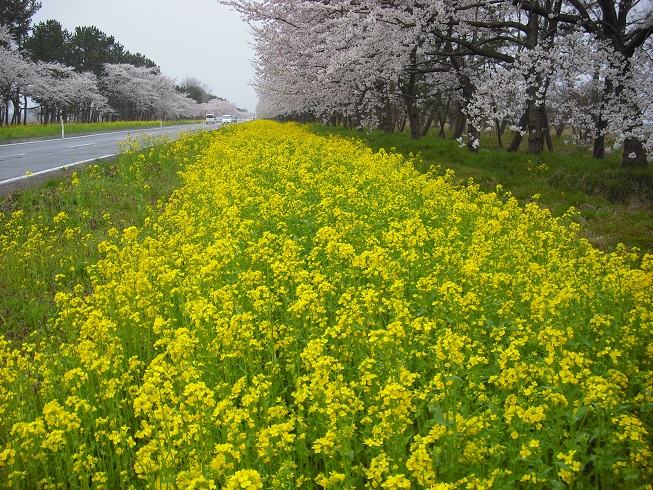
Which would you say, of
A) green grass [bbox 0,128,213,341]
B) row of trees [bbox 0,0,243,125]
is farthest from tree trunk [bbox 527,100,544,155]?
row of trees [bbox 0,0,243,125]

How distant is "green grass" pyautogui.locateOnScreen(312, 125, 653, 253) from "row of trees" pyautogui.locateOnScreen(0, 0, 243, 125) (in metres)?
32.8

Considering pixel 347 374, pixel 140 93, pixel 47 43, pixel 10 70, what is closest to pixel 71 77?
A: pixel 47 43

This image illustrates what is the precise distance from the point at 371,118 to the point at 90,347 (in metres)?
29.7

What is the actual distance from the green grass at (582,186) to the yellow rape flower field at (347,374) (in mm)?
2426

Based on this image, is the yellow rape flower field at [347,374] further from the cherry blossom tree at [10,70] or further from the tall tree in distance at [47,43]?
the tall tree in distance at [47,43]

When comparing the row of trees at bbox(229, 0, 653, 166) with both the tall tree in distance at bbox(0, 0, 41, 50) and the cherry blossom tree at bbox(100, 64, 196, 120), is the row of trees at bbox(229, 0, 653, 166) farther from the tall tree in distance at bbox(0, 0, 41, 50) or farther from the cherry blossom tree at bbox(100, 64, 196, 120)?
the cherry blossom tree at bbox(100, 64, 196, 120)

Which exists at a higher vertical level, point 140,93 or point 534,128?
point 140,93

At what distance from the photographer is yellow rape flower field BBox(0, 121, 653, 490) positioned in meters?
2.95

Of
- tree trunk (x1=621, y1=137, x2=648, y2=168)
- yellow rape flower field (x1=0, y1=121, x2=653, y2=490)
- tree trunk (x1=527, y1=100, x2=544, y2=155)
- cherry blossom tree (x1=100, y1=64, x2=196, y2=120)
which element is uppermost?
cherry blossom tree (x1=100, y1=64, x2=196, y2=120)

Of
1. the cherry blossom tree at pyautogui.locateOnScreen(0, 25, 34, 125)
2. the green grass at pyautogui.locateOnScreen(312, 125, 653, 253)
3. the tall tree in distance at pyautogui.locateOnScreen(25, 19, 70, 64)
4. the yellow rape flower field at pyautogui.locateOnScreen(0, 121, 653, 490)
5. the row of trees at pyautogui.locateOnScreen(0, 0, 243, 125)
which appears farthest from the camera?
the tall tree in distance at pyautogui.locateOnScreen(25, 19, 70, 64)

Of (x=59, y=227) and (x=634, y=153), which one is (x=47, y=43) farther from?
(x=634, y=153)

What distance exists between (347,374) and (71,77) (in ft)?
204

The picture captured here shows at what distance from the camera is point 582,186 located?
38.6ft

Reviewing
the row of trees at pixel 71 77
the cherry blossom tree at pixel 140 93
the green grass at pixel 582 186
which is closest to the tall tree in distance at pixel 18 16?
the row of trees at pixel 71 77
